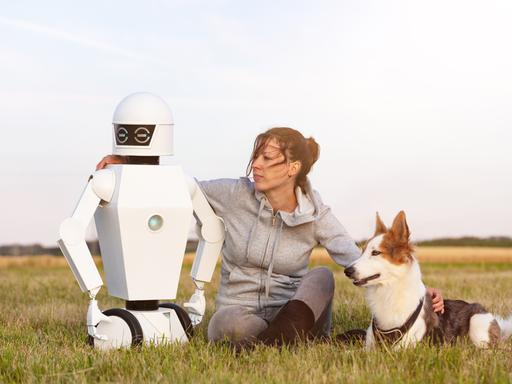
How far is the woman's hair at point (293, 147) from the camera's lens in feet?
21.4

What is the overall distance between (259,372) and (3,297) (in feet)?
21.9

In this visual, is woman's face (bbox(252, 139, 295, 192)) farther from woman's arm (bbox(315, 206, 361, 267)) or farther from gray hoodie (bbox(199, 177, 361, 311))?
woman's arm (bbox(315, 206, 361, 267))

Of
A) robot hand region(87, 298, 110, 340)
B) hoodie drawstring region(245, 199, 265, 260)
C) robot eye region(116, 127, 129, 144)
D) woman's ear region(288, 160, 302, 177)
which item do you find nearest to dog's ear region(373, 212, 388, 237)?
woman's ear region(288, 160, 302, 177)

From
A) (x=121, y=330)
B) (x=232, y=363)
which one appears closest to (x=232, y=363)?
(x=232, y=363)

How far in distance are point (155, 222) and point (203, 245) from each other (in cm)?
76

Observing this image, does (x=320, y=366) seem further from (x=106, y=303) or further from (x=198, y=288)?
(x=106, y=303)

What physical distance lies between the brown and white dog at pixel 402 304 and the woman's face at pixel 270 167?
1.05 metres

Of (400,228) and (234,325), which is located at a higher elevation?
(400,228)

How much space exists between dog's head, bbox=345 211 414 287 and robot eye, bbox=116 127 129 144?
2109 millimetres

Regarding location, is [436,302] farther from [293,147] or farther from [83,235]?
[83,235]

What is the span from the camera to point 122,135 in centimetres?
652

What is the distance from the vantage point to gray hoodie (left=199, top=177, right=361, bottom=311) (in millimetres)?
6621

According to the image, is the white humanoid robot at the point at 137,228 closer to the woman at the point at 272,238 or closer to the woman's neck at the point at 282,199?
the woman at the point at 272,238

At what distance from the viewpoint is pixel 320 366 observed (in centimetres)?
515
